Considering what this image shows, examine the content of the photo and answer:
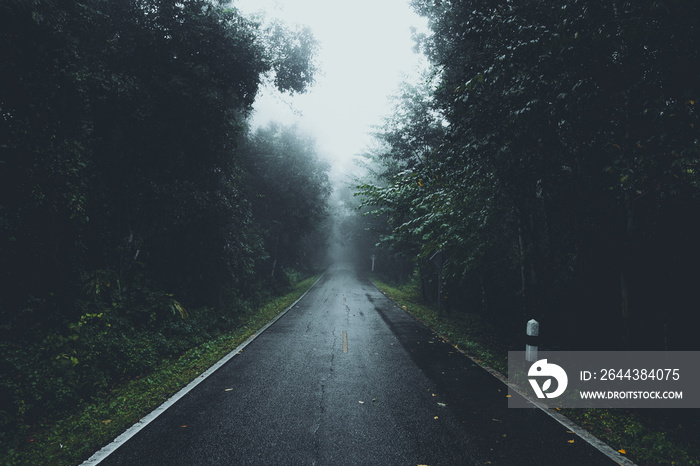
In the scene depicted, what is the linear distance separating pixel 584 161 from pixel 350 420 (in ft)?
19.7

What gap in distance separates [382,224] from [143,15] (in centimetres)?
2149

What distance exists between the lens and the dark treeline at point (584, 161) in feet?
12.7

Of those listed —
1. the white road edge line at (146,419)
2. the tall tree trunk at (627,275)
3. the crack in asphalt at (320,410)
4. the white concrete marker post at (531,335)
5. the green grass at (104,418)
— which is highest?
the tall tree trunk at (627,275)

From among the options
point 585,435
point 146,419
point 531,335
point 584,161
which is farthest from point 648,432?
point 146,419

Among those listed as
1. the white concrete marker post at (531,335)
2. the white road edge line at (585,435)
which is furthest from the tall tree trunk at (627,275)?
the white road edge line at (585,435)

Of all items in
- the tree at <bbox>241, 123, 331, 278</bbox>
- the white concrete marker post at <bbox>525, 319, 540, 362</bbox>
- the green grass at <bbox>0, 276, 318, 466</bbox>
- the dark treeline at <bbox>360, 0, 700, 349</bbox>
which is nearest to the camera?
the green grass at <bbox>0, 276, 318, 466</bbox>

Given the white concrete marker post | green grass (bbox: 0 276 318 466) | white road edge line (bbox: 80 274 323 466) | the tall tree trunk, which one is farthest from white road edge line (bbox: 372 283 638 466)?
green grass (bbox: 0 276 318 466)

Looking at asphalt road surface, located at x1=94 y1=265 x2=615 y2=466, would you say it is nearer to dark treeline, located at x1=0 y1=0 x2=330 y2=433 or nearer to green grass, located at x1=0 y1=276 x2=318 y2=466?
green grass, located at x1=0 y1=276 x2=318 y2=466

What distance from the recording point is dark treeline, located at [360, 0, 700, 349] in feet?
12.7

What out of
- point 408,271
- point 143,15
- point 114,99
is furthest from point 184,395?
point 408,271

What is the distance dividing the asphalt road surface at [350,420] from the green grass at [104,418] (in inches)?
16.1

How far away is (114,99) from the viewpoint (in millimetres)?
8016

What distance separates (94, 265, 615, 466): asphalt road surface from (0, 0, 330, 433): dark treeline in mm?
2324

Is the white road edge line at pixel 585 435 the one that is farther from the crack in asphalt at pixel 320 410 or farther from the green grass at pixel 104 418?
the green grass at pixel 104 418
